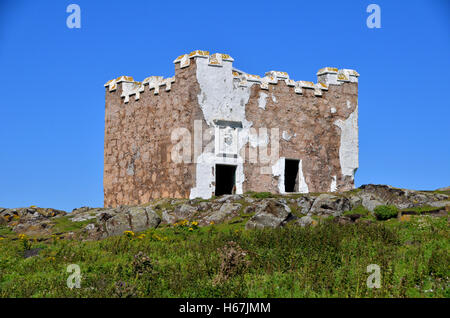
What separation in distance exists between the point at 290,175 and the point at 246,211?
6.19 metres

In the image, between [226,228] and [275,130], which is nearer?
[226,228]

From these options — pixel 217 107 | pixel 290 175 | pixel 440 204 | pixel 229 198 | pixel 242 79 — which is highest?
pixel 242 79

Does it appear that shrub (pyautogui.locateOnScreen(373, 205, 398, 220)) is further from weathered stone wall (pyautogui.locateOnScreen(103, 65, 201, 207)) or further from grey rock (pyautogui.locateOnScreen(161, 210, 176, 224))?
weathered stone wall (pyautogui.locateOnScreen(103, 65, 201, 207))

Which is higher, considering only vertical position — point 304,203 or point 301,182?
point 301,182

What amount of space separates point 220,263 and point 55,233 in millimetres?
12742

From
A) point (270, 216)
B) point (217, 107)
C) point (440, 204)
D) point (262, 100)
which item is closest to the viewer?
point (270, 216)

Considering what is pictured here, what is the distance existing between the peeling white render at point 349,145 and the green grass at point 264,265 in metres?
9.15

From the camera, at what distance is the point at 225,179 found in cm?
3009

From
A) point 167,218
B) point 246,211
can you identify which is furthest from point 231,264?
point 167,218

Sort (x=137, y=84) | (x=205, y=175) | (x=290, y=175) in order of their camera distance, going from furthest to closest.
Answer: (x=137, y=84) → (x=290, y=175) → (x=205, y=175)

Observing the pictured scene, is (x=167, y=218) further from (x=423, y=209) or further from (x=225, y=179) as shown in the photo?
(x=423, y=209)
